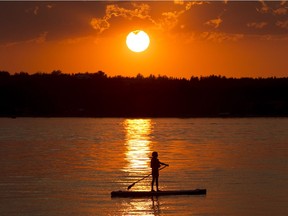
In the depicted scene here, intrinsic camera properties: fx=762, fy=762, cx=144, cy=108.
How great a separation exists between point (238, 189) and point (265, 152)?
30008 mm

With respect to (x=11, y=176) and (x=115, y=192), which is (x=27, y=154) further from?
(x=115, y=192)

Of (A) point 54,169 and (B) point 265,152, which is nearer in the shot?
(A) point 54,169

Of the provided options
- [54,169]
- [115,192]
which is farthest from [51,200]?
[54,169]

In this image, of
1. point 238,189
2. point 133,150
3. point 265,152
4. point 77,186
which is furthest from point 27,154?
point 238,189

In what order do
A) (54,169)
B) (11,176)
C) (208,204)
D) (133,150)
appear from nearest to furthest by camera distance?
(208,204)
(11,176)
(54,169)
(133,150)

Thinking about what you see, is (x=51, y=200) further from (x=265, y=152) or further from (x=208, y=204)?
(x=265, y=152)

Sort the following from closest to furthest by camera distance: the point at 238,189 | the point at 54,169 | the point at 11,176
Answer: the point at 238,189, the point at 11,176, the point at 54,169

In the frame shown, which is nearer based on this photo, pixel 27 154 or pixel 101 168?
pixel 101 168

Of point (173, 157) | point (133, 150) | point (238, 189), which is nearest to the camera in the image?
point (238, 189)

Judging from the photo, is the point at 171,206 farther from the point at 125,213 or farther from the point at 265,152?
the point at 265,152

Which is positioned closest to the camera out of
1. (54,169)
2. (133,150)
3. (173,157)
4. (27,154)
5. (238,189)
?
(238,189)

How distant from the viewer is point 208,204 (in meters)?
35.2

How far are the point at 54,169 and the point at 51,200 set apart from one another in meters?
16.1

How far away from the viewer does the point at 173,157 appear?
63594mm
